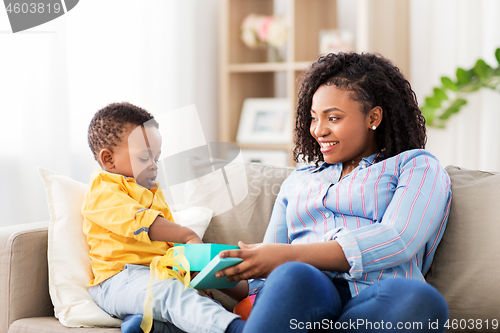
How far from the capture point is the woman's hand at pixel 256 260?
0.99 metres

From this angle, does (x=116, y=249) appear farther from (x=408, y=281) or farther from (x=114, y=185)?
(x=408, y=281)

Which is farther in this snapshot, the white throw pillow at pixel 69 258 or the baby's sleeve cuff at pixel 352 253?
the white throw pillow at pixel 69 258

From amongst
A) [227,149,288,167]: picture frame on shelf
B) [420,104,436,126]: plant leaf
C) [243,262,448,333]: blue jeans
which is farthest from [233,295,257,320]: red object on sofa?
[420,104,436,126]: plant leaf

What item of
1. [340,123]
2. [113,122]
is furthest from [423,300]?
[113,122]

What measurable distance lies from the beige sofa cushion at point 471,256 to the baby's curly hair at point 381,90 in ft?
0.63

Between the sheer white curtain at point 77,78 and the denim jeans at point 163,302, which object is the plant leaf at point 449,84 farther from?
the denim jeans at point 163,302

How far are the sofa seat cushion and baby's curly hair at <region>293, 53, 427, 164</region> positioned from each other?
81cm

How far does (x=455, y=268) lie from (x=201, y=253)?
0.63 meters

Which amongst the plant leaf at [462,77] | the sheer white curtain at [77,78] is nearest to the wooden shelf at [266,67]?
the sheer white curtain at [77,78]

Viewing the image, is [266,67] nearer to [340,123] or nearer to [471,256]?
[340,123]

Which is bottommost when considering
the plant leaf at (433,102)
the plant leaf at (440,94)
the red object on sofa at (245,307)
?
the red object on sofa at (245,307)

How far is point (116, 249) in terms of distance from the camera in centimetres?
121

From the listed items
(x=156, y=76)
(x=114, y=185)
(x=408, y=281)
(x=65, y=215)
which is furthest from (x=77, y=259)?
(x=156, y=76)

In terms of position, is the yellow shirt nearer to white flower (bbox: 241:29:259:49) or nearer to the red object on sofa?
the red object on sofa
